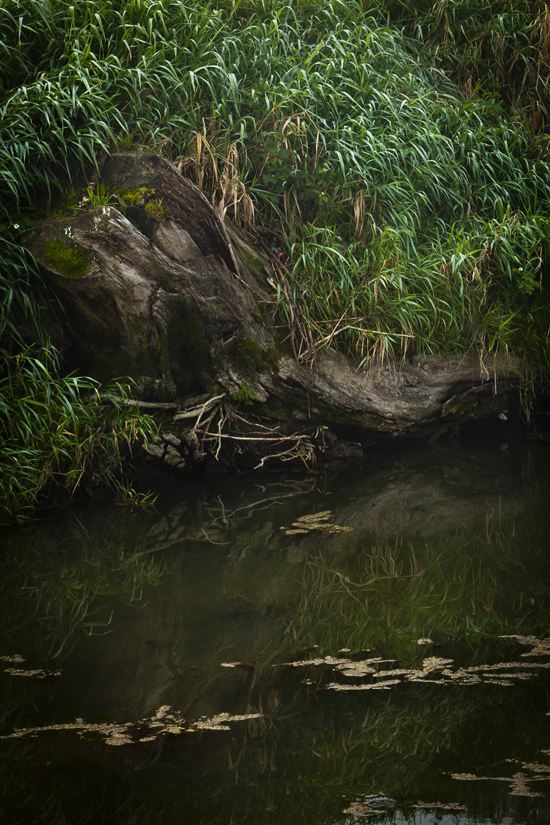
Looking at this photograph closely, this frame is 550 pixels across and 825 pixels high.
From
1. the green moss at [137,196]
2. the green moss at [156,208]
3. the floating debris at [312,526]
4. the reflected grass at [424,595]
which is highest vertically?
the green moss at [137,196]

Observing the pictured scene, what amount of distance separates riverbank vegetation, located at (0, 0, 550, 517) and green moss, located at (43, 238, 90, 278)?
0.37ft

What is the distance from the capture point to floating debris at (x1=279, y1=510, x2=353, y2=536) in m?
2.57

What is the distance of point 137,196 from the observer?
3.02 m

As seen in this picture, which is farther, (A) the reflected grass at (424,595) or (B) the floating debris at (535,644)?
(A) the reflected grass at (424,595)

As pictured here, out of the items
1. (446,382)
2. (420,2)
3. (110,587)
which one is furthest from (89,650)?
(420,2)

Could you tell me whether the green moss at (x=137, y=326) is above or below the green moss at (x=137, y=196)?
below

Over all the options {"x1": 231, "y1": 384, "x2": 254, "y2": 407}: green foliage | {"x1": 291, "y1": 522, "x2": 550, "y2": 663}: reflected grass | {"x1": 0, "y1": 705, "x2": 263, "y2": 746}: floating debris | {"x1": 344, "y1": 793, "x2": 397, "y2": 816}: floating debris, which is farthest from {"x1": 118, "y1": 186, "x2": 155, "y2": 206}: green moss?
{"x1": 344, "y1": 793, "x2": 397, "y2": 816}: floating debris

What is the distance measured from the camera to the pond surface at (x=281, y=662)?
1.19 meters

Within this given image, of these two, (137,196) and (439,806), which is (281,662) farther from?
(137,196)

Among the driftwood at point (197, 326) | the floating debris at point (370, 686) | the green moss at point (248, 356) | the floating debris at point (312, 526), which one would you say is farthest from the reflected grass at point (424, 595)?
the green moss at point (248, 356)

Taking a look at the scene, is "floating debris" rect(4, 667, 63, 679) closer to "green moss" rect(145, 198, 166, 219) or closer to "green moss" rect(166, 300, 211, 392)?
"green moss" rect(166, 300, 211, 392)

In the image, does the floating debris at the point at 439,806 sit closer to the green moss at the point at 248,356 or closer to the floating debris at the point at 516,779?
the floating debris at the point at 516,779

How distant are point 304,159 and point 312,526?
2162 mm

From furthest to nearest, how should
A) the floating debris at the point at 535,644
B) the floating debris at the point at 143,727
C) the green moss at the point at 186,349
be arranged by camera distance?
the green moss at the point at 186,349 < the floating debris at the point at 535,644 < the floating debris at the point at 143,727
